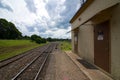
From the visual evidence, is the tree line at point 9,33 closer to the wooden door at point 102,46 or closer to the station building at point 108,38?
the wooden door at point 102,46

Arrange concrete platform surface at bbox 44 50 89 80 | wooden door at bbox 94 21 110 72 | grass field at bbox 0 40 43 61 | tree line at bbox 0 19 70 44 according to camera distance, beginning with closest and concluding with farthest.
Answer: concrete platform surface at bbox 44 50 89 80, wooden door at bbox 94 21 110 72, grass field at bbox 0 40 43 61, tree line at bbox 0 19 70 44

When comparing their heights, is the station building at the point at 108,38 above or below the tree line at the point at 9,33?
below

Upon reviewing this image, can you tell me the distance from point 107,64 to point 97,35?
2.65m

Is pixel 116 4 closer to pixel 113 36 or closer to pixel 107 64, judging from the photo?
pixel 113 36

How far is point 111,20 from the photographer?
28.6 feet

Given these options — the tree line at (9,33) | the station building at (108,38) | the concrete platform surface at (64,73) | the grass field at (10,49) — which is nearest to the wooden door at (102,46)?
the station building at (108,38)

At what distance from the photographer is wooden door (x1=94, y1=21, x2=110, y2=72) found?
9.59 m

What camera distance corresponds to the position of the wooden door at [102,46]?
9586mm

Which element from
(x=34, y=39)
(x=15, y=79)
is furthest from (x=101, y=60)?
(x=34, y=39)

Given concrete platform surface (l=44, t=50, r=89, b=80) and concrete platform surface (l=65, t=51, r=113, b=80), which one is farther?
concrete platform surface (l=44, t=50, r=89, b=80)

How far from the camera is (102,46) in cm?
1055

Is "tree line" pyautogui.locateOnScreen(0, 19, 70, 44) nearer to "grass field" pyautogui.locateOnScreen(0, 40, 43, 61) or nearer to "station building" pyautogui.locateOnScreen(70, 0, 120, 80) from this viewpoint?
"grass field" pyautogui.locateOnScreen(0, 40, 43, 61)

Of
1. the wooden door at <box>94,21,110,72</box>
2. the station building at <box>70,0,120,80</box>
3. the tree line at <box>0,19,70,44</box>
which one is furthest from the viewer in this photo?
the tree line at <box>0,19,70,44</box>

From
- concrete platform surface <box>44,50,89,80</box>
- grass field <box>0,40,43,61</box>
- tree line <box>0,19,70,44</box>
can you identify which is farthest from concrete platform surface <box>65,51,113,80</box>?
tree line <box>0,19,70,44</box>
